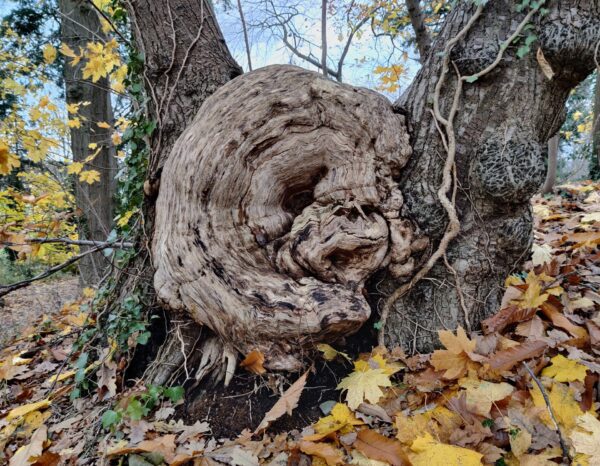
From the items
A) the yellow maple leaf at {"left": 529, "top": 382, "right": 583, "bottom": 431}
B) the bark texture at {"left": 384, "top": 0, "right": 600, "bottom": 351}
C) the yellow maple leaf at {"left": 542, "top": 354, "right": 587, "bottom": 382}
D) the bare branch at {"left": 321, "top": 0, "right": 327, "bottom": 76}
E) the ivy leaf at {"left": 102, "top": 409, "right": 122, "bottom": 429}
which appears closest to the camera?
the yellow maple leaf at {"left": 529, "top": 382, "right": 583, "bottom": 431}

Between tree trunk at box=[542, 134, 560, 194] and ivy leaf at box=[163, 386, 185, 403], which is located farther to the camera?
tree trunk at box=[542, 134, 560, 194]

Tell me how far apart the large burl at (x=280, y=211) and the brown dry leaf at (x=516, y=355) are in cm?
56

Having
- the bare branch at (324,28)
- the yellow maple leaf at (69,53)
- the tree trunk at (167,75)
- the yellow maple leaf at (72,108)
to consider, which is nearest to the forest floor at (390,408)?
the tree trunk at (167,75)

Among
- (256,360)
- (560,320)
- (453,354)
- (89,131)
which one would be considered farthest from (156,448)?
(89,131)

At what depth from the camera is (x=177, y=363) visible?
2.03 metres

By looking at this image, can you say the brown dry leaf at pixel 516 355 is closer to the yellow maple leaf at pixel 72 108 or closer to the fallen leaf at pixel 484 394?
the fallen leaf at pixel 484 394

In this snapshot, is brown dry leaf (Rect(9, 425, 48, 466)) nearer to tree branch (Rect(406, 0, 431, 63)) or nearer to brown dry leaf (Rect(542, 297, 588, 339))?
brown dry leaf (Rect(542, 297, 588, 339))

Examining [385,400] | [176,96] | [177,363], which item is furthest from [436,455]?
[176,96]

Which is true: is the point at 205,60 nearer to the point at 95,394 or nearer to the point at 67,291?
the point at 95,394

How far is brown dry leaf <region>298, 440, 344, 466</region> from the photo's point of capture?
138 centimetres

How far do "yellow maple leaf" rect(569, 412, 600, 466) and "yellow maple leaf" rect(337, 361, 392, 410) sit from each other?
2.19 feet

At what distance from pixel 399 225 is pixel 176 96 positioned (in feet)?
5.61

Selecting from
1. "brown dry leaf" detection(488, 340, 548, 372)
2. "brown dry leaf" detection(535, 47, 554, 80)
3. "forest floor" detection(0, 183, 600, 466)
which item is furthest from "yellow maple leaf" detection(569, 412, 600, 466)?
"brown dry leaf" detection(535, 47, 554, 80)

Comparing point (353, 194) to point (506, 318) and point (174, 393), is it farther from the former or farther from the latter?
point (174, 393)
